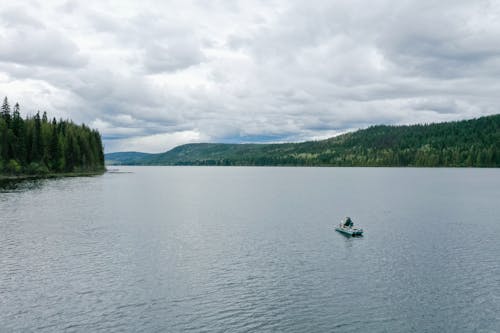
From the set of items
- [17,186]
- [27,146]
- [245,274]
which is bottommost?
[245,274]

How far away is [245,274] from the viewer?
1692 inches

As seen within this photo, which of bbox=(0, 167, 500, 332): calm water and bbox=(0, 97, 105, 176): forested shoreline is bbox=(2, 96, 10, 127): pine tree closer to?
bbox=(0, 97, 105, 176): forested shoreline

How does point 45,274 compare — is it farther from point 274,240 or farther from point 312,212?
point 312,212

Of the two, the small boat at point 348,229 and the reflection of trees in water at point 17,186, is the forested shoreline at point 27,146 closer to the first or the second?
the reflection of trees in water at point 17,186


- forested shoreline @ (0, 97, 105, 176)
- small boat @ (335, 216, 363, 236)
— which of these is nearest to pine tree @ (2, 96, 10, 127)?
forested shoreline @ (0, 97, 105, 176)

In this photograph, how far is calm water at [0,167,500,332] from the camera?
31.4 m

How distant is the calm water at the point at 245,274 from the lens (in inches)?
1237

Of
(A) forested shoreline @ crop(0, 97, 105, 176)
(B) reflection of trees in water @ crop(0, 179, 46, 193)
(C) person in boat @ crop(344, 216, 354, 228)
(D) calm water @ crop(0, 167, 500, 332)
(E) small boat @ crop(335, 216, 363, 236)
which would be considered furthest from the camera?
(A) forested shoreline @ crop(0, 97, 105, 176)

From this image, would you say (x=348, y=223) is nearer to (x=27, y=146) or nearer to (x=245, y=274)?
(x=245, y=274)

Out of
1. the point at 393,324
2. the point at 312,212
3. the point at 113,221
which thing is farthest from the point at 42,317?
the point at 312,212

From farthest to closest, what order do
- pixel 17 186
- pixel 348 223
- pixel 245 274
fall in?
pixel 17 186
pixel 348 223
pixel 245 274

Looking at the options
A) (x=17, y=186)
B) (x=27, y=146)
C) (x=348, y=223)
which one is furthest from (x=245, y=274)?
(x=27, y=146)

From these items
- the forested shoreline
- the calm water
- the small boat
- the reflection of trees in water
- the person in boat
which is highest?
the forested shoreline

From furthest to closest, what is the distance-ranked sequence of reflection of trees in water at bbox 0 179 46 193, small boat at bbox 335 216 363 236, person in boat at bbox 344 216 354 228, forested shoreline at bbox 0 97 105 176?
forested shoreline at bbox 0 97 105 176 → reflection of trees in water at bbox 0 179 46 193 → person in boat at bbox 344 216 354 228 → small boat at bbox 335 216 363 236
